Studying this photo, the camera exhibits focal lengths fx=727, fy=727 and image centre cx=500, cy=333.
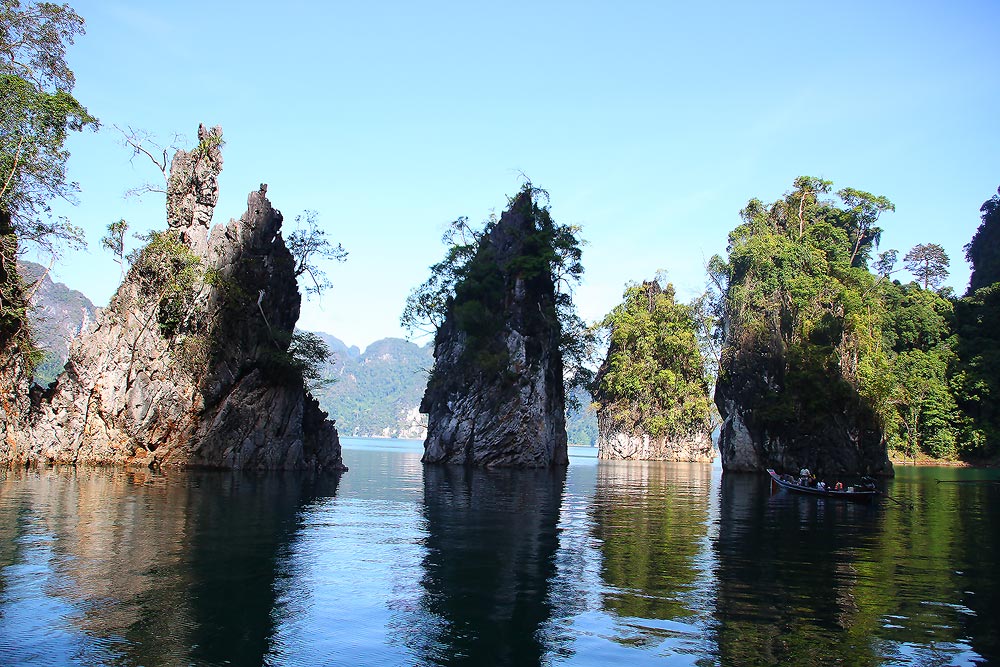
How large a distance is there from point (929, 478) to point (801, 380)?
1220 cm

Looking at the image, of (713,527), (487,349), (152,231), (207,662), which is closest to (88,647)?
(207,662)

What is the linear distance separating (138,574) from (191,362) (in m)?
30.0

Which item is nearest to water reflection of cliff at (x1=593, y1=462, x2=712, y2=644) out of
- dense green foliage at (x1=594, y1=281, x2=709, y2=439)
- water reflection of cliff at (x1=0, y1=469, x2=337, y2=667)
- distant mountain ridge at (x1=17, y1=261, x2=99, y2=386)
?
water reflection of cliff at (x1=0, y1=469, x2=337, y2=667)

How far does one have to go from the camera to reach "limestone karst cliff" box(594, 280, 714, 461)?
94.4 m

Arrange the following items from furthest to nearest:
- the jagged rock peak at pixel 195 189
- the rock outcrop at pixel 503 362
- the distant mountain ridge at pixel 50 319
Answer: the rock outcrop at pixel 503 362
the jagged rock peak at pixel 195 189
the distant mountain ridge at pixel 50 319

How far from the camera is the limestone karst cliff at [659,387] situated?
94.4 metres

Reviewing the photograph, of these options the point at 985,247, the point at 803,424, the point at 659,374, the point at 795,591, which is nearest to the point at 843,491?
the point at 795,591

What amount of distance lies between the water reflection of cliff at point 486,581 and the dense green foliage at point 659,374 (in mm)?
64143

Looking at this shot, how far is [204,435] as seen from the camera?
141 ft

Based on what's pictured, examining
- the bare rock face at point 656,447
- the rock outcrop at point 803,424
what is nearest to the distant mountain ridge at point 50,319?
the rock outcrop at point 803,424

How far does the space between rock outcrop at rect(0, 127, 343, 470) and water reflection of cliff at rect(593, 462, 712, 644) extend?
21.4 m

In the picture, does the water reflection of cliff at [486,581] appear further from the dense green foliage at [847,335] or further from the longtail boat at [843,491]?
the dense green foliage at [847,335]

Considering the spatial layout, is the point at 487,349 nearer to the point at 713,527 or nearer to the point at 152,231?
the point at 152,231

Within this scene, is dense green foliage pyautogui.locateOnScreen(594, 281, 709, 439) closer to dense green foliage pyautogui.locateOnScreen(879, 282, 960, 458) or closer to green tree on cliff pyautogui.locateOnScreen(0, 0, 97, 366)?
dense green foliage pyautogui.locateOnScreen(879, 282, 960, 458)
